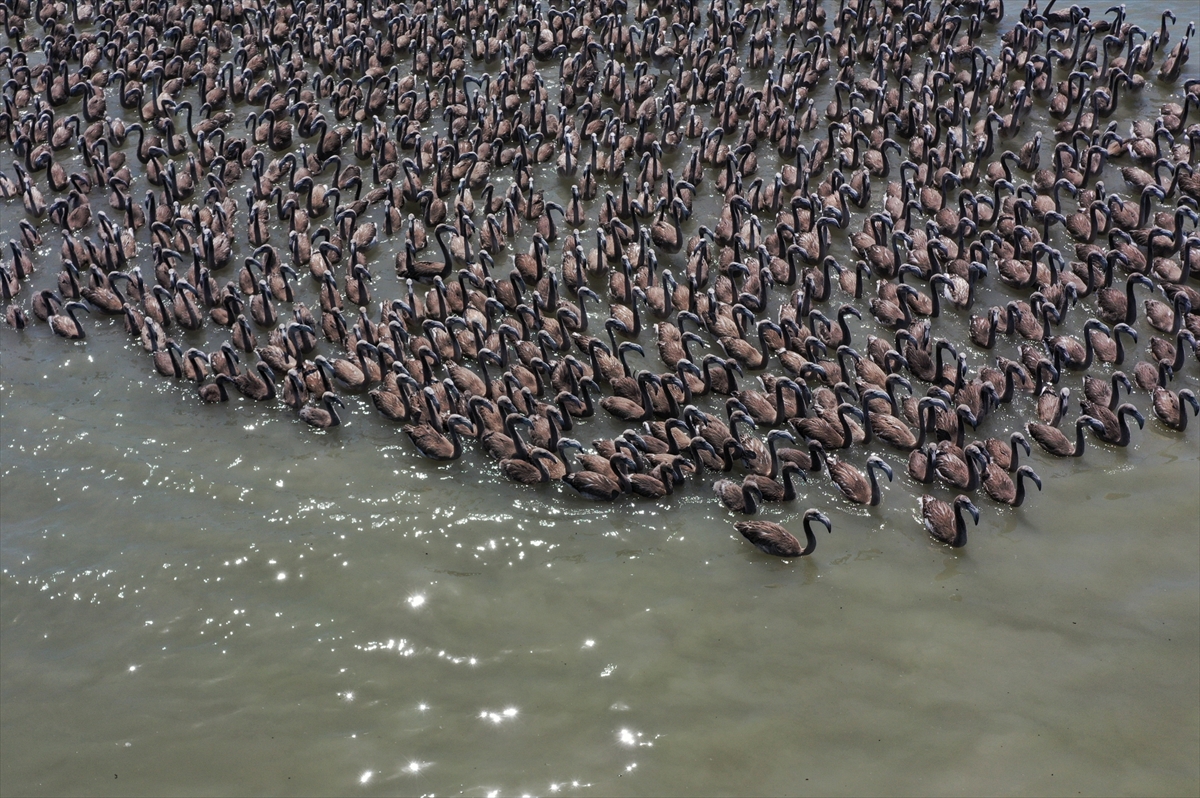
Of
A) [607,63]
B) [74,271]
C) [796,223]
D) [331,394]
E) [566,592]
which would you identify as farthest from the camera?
[607,63]

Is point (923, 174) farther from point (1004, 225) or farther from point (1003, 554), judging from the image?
point (1003, 554)

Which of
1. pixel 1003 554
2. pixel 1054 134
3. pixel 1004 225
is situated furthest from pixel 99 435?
pixel 1054 134

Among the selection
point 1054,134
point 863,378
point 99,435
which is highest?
point 1054,134

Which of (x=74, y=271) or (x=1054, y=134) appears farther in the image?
(x=1054, y=134)

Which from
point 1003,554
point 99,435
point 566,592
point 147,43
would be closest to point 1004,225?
point 1003,554

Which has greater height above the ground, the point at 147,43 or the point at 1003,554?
the point at 147,43

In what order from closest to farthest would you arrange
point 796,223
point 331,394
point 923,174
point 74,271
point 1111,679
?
point 1111,679
point 331,394
point 74,271
point 796,223
point 923,174

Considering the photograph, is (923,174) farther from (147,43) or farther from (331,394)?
(147,43)
